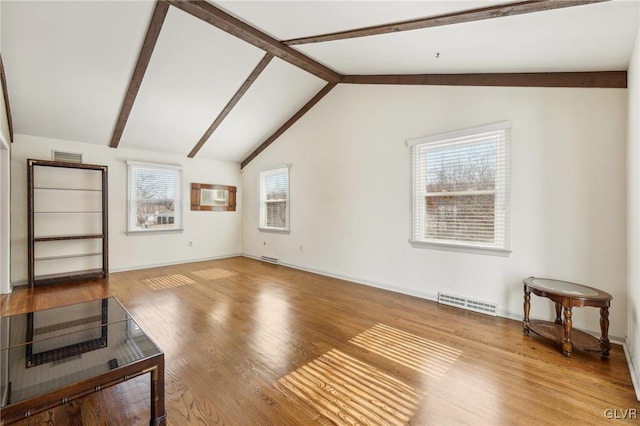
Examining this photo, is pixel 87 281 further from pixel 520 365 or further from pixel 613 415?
pixel 613 415

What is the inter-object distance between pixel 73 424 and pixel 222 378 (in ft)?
2.77

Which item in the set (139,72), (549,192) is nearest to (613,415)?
(549,192)

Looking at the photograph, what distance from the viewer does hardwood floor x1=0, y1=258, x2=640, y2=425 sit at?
5.75 feet

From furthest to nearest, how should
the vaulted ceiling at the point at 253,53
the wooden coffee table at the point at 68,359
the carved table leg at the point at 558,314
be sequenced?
the carved table leg at the point at 558,314 < the vaulted ceiling at the point at 253,53 < the wooden coffee table at the point at 68,359

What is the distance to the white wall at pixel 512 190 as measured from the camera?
8.96 ft

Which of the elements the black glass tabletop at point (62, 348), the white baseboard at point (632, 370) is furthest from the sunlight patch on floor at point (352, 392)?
the white baseboard at point (632, 370)

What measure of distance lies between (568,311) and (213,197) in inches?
266

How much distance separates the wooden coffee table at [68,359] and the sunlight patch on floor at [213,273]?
2.92 m

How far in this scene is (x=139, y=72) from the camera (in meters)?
3.94

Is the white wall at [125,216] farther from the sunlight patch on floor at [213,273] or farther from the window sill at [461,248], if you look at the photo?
the window sill at [461,248]

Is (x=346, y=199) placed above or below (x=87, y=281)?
above

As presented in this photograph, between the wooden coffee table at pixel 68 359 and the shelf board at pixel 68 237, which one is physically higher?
the shelf board at pixel 68 237

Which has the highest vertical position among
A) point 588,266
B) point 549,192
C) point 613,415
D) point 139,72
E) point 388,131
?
point 139,72

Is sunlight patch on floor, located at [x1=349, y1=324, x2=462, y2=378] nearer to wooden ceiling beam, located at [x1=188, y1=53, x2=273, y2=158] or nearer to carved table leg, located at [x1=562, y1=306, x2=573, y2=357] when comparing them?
carved table leg, located at [x1=562, y1=306, x2=573, y2=357]
